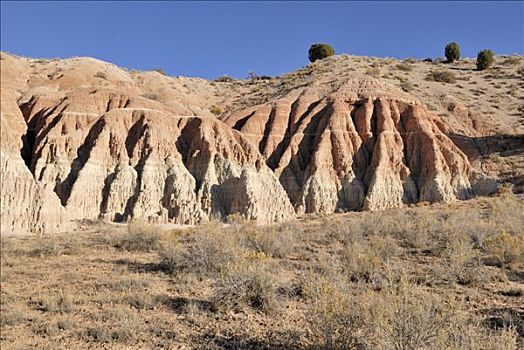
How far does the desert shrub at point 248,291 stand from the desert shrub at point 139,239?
300 inches

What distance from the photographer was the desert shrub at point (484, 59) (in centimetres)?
6341

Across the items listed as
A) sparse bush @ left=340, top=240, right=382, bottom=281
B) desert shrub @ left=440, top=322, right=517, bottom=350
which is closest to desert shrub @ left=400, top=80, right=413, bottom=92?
sparse bush @ left=340, top=240, right=382, bottom=281

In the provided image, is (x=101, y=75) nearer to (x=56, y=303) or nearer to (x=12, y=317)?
(x=56, y=303)

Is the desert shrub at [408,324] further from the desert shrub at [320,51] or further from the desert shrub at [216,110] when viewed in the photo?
Result: the desert shrub at [320,51]

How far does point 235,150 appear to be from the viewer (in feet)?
118

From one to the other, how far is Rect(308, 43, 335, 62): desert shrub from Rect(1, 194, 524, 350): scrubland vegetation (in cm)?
6337

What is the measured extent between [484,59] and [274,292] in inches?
2510

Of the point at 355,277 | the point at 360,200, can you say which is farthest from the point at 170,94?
the point at 355,277

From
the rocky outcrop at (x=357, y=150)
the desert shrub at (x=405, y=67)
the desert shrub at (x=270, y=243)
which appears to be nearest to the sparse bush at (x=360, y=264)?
the desert shrub at (x=270, y=243)

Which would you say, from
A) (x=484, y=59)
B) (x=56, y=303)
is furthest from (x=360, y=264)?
(x=484, y=59)

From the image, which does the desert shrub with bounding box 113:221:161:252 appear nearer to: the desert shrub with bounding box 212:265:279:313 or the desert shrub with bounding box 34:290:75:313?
the desert shrub with bounding box 34:290:75:313

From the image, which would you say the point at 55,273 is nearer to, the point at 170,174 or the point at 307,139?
the point at 170,174

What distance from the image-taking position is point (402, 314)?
6.99m

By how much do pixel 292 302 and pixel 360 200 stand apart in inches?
1040
